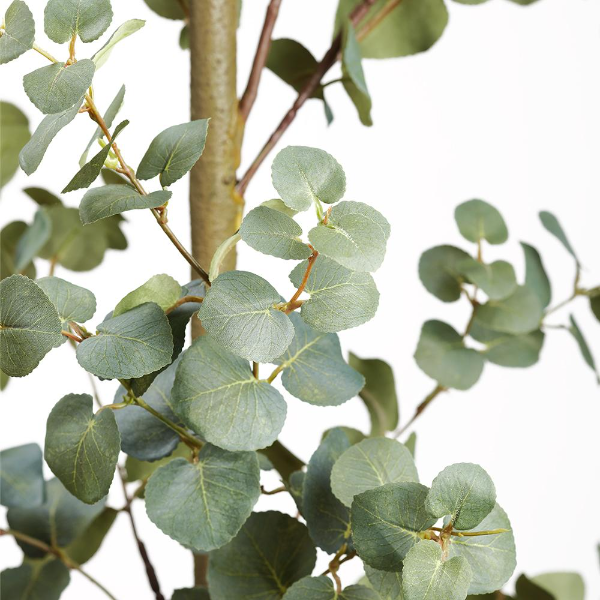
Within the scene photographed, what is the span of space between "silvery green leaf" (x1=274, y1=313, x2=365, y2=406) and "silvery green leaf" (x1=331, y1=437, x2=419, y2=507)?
0.03 m

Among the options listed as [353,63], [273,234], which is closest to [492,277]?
[353,63]

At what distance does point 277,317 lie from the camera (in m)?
0.33

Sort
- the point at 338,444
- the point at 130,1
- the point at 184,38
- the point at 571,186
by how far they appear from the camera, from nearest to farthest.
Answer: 1. the point at 338,444
2. the point at 184,38
3. the point at 130,1
4. the point at 571,186

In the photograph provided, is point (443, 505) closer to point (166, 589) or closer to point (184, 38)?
point (184, 38)

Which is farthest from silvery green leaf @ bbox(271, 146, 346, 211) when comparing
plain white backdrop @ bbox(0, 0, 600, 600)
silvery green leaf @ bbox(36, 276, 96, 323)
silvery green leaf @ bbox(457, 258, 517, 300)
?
plain white backdrop @ bbox(0, 0, 600, 600)

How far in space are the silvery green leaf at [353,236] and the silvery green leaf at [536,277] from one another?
14.3 inches

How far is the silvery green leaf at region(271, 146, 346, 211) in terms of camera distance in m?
0.32

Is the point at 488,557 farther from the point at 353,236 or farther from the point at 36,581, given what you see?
the point at 36,581

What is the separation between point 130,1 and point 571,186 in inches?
21.7

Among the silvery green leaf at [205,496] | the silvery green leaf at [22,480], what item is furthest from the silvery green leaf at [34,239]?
the silvery green leaf at [205,496]

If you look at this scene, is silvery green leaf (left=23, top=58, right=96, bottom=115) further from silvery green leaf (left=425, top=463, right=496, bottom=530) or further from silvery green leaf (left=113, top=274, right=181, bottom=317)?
silvery green leaf (left=425, top=463, right=496, bottom=530)

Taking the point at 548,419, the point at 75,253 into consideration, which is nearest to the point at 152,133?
the point at 75,253

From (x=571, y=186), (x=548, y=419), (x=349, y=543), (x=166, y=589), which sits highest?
(x=571, y=186)

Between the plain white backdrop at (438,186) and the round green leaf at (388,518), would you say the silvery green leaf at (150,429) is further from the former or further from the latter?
the plain white backdrop at (438,186)
